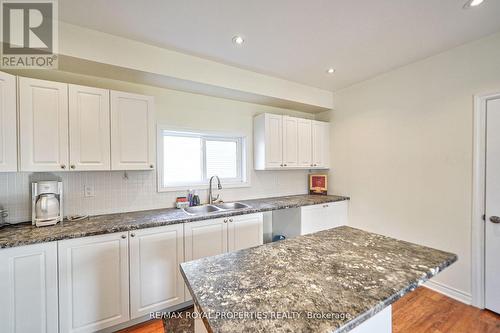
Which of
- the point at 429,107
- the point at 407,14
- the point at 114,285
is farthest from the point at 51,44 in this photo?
the point at 429,107

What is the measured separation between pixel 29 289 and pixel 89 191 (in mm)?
920

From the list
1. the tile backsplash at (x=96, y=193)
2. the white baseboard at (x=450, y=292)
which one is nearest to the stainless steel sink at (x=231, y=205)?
the tile backsplash at (x=96, y=193)

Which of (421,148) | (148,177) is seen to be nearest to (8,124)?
(148,177)

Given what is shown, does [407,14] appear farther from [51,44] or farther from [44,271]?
[44,271]

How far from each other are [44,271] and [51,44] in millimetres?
1790

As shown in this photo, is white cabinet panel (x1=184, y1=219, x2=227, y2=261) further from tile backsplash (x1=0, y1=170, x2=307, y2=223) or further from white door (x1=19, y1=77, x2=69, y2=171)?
white door (x1=19, y1=77, x2=69, y2=171)

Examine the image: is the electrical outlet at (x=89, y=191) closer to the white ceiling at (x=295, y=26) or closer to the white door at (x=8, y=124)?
the white door at (x=8, y=124)

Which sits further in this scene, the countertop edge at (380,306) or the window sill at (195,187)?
the window sill at (195,187)

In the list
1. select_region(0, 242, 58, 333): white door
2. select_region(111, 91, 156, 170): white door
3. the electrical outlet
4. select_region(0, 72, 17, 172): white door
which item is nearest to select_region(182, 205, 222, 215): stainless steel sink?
select_region(111, 91, 156, 170): white door

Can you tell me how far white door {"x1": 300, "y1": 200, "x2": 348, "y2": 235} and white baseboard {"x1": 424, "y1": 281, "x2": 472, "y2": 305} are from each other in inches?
A: 47.0

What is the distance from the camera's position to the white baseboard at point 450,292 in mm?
2122

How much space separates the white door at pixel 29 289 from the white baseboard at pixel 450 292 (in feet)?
11.8

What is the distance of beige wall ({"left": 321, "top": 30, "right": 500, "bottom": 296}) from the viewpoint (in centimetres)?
213

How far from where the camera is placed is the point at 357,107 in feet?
10.3
